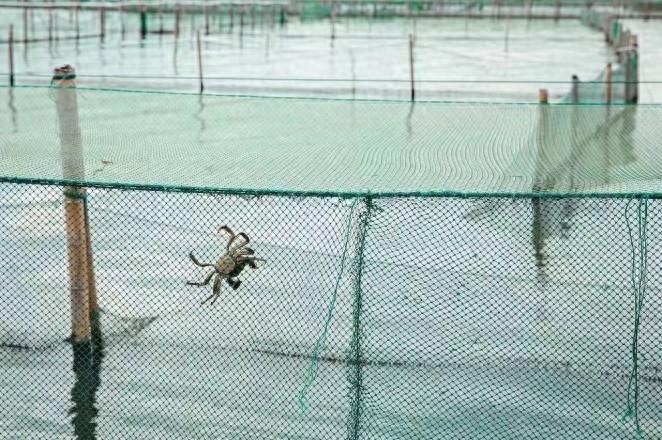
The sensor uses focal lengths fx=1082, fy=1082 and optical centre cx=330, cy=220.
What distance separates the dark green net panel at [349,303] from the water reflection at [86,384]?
0.02m

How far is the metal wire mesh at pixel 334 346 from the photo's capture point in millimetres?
6102

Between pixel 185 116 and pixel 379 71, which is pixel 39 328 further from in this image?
pixel 379 71

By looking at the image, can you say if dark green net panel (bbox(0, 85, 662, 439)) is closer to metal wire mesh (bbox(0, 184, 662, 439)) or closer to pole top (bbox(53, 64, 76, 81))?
metal wire mesh (bbox(0, 184, 662, 439))

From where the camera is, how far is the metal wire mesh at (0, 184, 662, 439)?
6.10m

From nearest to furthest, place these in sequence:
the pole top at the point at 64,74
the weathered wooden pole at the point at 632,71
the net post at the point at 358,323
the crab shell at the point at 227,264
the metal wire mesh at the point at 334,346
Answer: the net post at the point at 358,323 → the metal wire mesh at the point at 334,346 → the crab shell at the point at 227,264 → the pole top at the point at 64,74 → the weathered wooden pole at the point at 632,71

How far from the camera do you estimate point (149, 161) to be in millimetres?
10648

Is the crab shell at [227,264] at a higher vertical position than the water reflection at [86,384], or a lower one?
higher

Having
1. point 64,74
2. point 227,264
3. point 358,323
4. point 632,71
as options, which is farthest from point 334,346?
point 632,71

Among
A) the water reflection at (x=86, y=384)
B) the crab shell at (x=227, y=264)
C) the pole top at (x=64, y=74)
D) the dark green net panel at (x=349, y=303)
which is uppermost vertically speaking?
the pole top at (x=64, y=74)

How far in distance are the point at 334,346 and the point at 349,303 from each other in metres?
0.69

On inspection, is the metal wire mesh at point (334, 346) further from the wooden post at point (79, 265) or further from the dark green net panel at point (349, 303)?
the wooden post at point (79, 265)

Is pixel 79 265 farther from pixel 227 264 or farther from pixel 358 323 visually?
pixel 358 323

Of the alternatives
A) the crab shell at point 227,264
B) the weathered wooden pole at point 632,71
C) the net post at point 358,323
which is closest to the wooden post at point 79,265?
the crab shell at point 227,264

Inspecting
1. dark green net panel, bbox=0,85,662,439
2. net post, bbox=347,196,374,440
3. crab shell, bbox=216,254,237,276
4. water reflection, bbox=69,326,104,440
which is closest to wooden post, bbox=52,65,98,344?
water reflection, bbox=69,326,104,440
